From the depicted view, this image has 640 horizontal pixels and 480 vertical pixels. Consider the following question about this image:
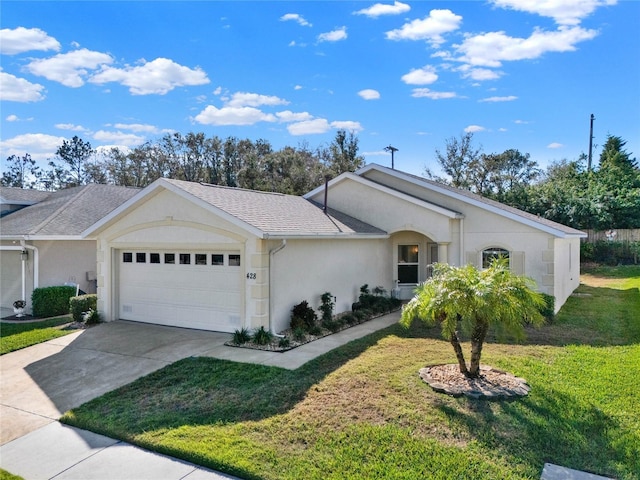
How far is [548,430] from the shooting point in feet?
18.6

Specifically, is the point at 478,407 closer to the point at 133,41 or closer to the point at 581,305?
the point at 581,305

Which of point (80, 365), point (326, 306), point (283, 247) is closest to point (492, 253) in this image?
point (326, 306)

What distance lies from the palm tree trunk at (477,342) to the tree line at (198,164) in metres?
32.3

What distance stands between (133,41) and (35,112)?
31.5 ft

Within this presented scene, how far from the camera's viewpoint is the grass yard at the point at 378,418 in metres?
5.04

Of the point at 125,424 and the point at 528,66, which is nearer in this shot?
the point at 125,424

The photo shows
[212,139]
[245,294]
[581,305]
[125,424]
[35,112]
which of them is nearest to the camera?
[125,424]

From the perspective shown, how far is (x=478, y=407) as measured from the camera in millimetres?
6301

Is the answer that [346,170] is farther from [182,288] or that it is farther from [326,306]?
[182,288]

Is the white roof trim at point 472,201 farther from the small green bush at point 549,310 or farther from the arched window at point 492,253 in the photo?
the small green bush at point 549,310

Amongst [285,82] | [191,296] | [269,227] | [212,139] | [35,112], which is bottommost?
[191,296]

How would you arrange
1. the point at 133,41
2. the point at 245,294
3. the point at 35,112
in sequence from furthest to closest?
the point at 35,112
the point at 133,41
the point at 245,294

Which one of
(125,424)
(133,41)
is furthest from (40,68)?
(125,424)

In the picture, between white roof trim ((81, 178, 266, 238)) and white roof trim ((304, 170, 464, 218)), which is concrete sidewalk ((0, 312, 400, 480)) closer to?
white roof trim ((81, 178, 266, 238))
